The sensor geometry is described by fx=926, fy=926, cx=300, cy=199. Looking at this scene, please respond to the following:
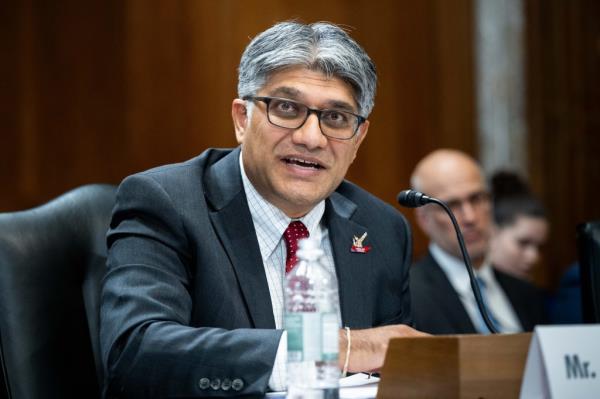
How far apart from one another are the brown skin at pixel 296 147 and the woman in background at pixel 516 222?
3.00 m

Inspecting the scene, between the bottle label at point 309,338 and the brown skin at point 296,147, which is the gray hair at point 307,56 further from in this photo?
the bottle label at point 309,338

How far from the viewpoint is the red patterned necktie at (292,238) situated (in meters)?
2.35

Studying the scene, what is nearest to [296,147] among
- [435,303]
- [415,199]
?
[415,199]

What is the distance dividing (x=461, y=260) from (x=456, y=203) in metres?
0.29

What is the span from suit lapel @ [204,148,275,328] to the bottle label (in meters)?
0.55

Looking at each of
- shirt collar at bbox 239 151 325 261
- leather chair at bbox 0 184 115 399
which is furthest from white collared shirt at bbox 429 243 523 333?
leather chair at bbox 0 184 115 399

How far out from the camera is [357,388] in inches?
71.8

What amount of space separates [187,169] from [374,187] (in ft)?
8.69

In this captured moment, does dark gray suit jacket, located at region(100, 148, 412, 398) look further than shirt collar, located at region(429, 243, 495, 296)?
No

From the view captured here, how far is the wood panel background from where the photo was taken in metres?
4.11

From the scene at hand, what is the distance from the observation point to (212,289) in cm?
221

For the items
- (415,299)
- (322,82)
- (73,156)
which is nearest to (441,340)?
(322,82)

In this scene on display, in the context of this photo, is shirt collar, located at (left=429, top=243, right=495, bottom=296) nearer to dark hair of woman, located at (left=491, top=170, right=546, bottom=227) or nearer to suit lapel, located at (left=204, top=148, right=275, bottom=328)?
dark hair of woman, located at (left=491, top=170, right=546, bottom=227)

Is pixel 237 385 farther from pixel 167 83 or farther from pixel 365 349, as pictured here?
pixel 167 83
